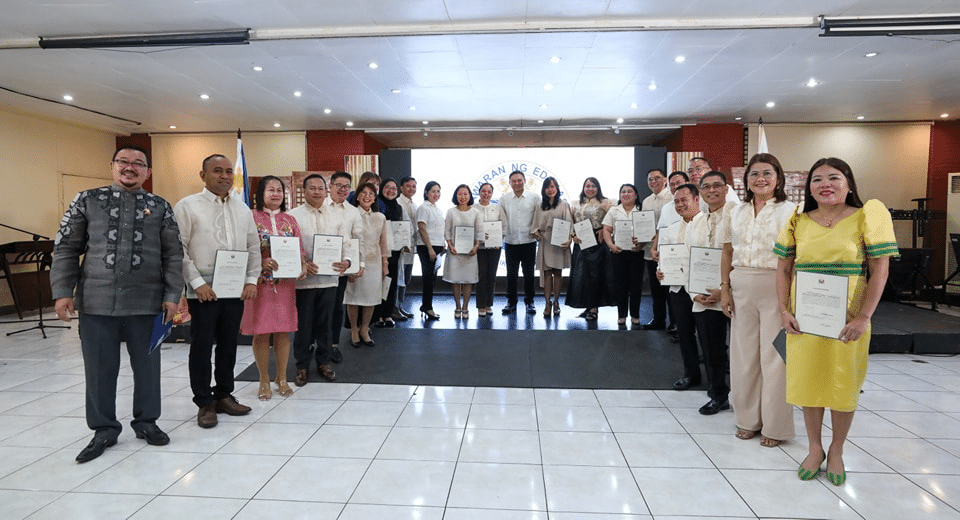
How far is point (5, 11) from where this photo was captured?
4762 mm

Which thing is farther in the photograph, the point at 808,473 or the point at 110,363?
the point at 110,363

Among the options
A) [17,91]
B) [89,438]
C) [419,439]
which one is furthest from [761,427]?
[17,91]

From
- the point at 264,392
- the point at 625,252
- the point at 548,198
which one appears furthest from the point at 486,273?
the point at 264,392

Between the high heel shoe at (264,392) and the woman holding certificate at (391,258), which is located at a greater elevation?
the woman holding certificate at (391,258)

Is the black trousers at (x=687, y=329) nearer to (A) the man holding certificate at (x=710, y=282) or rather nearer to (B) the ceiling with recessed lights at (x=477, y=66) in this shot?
(A) the man holding certificate at (x=710, y=282)

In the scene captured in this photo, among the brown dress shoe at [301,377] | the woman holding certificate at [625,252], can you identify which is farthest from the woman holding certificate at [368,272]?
the woman holding certificate at [625,252]

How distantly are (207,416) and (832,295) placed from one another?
336 cm

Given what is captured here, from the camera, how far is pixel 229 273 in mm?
3123

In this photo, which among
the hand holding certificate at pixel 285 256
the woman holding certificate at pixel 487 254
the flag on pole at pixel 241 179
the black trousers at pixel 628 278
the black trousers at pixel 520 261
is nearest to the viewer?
the hand holding certificate at pixel 285 256

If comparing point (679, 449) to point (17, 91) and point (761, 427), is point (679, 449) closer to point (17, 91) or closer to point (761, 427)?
point (761, 427)

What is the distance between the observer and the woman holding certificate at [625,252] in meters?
5.35

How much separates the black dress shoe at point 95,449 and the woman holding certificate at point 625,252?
4.32 metres

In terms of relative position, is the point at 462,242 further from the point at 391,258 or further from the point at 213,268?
the point at 213,268

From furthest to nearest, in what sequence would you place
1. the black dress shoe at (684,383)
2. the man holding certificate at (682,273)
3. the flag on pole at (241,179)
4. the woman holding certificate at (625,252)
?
the flag on pole at (241,179), the woman holding certificate at (625,252), the black dress shoe at (684,383), the man holding certificate at (682,273)
